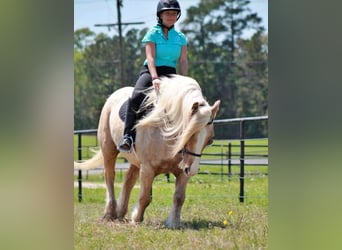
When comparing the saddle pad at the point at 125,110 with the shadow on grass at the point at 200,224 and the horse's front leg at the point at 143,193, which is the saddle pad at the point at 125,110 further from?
the shadow on grass at the point at 200,224

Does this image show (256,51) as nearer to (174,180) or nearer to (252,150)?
(252,150)

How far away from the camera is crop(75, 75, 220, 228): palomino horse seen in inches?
189

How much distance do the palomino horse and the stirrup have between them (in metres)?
0.04

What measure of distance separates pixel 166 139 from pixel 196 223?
0.59m

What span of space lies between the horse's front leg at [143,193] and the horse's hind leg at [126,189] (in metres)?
0.10

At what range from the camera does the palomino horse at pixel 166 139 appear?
189 inches

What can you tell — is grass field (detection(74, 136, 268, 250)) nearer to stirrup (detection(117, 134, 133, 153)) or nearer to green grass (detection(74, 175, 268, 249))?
green grass (detection(74, 175, 268, 249))

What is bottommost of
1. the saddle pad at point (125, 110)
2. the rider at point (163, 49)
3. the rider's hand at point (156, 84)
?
the saddle pad at point (125, 110)

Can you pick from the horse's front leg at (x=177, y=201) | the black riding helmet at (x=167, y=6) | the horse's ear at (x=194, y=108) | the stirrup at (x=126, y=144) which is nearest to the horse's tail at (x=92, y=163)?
the stirrup at (x=126, y=144)

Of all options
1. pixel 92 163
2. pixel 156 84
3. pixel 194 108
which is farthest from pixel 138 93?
pixel 92 163

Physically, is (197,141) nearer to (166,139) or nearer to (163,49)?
(166,139)

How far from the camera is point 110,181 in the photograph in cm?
524
